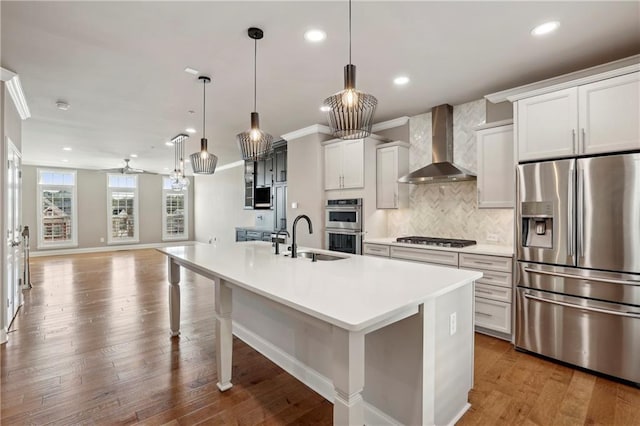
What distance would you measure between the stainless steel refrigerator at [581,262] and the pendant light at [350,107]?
190 cm

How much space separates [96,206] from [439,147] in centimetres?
1034

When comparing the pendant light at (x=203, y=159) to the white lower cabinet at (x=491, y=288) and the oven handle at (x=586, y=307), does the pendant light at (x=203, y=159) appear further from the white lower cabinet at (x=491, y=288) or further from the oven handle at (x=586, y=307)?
the oven handle at (x=586, y=307)

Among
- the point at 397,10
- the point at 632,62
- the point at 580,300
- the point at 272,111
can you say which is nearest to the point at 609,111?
the point at 632,62

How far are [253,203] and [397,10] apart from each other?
5.57m

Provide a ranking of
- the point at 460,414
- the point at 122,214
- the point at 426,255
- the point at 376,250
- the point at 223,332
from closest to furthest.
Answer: the point at 460,414 → the point at 223,332 → the point at 426,255 → the point at 376,250 → the point at 122,214

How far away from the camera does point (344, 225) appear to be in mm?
4598

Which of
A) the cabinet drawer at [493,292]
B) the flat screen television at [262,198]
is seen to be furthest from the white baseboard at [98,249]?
the cabinet drawer at [493,292]

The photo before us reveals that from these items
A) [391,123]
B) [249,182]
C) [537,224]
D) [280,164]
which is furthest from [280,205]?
[537,224]

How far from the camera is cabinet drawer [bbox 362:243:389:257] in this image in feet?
13.3

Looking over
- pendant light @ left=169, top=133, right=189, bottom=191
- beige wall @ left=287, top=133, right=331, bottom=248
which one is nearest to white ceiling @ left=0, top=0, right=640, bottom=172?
beige wall @ left=287, top=133, right=331, bottom=248

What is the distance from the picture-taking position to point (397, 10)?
6.93ft

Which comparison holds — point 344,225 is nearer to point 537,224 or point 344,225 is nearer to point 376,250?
point 376,250

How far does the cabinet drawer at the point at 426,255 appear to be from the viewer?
3.40m

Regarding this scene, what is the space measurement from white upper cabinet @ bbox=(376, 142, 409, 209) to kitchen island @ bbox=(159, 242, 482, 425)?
2032 millimetres
